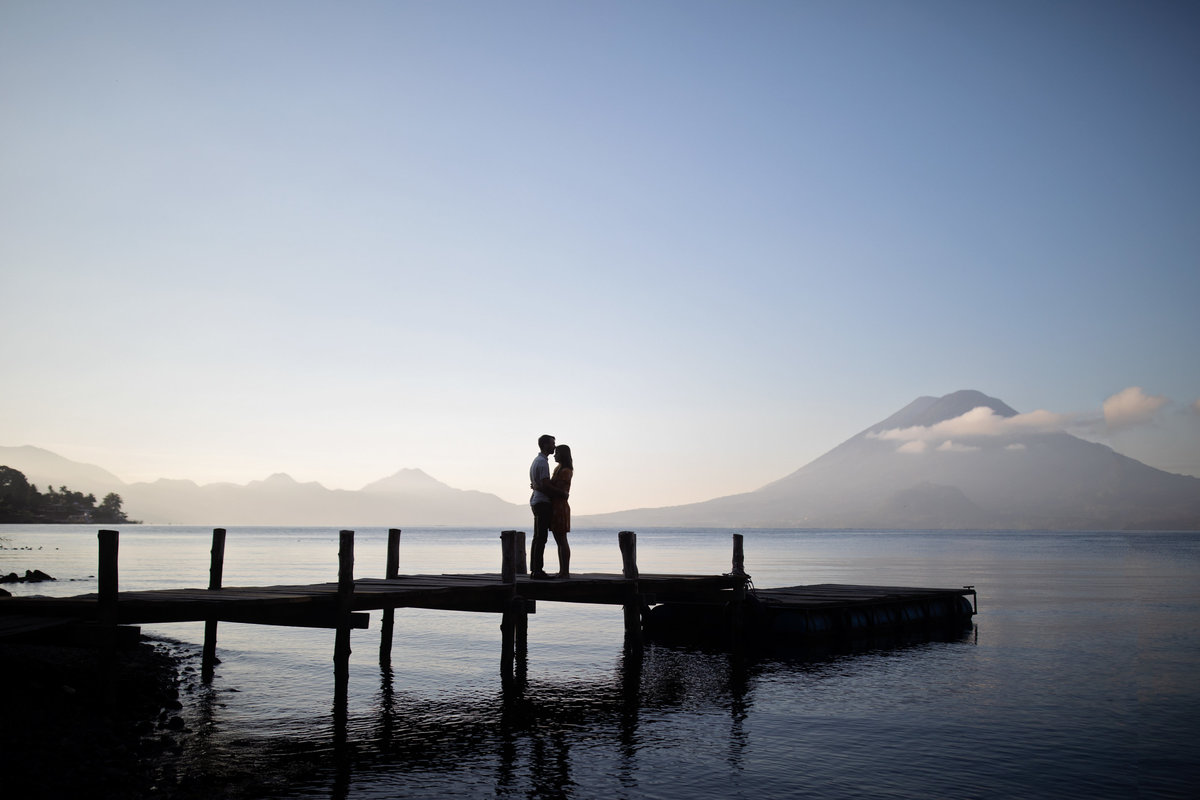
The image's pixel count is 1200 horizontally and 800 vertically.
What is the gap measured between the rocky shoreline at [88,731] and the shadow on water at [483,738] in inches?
19.4

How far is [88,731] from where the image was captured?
13992mm

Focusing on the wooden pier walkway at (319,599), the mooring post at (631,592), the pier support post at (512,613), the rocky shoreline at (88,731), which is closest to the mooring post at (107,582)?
the wooden pier walkway at (319,599)

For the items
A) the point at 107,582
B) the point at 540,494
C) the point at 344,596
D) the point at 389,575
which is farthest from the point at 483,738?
the point at 389,575

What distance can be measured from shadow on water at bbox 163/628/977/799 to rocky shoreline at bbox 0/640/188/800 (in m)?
0.49

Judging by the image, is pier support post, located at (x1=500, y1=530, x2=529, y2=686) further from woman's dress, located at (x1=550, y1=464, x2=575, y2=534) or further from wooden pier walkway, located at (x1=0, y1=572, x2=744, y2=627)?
woman's dress, located at (x1=550, y1=464, x2=575, y2=534)

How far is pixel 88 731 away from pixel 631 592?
12708 mm

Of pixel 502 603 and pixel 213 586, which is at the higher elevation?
pixel 213 586

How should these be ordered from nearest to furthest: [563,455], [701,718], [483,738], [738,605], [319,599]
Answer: [483,738]
[319,599]
[701,718]
[563,455]
[738,605]

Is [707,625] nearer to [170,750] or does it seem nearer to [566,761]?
[566,761]

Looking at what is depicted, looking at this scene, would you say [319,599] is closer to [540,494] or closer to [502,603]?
[502,603]

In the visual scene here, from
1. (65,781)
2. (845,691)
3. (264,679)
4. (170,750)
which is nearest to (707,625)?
(845,691)

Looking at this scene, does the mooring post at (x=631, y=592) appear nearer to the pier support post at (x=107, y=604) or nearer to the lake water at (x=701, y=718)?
the lake water at (x=701, y=718)

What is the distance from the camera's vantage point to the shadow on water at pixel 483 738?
12.7 m

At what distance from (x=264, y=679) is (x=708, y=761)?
41.5 ft
